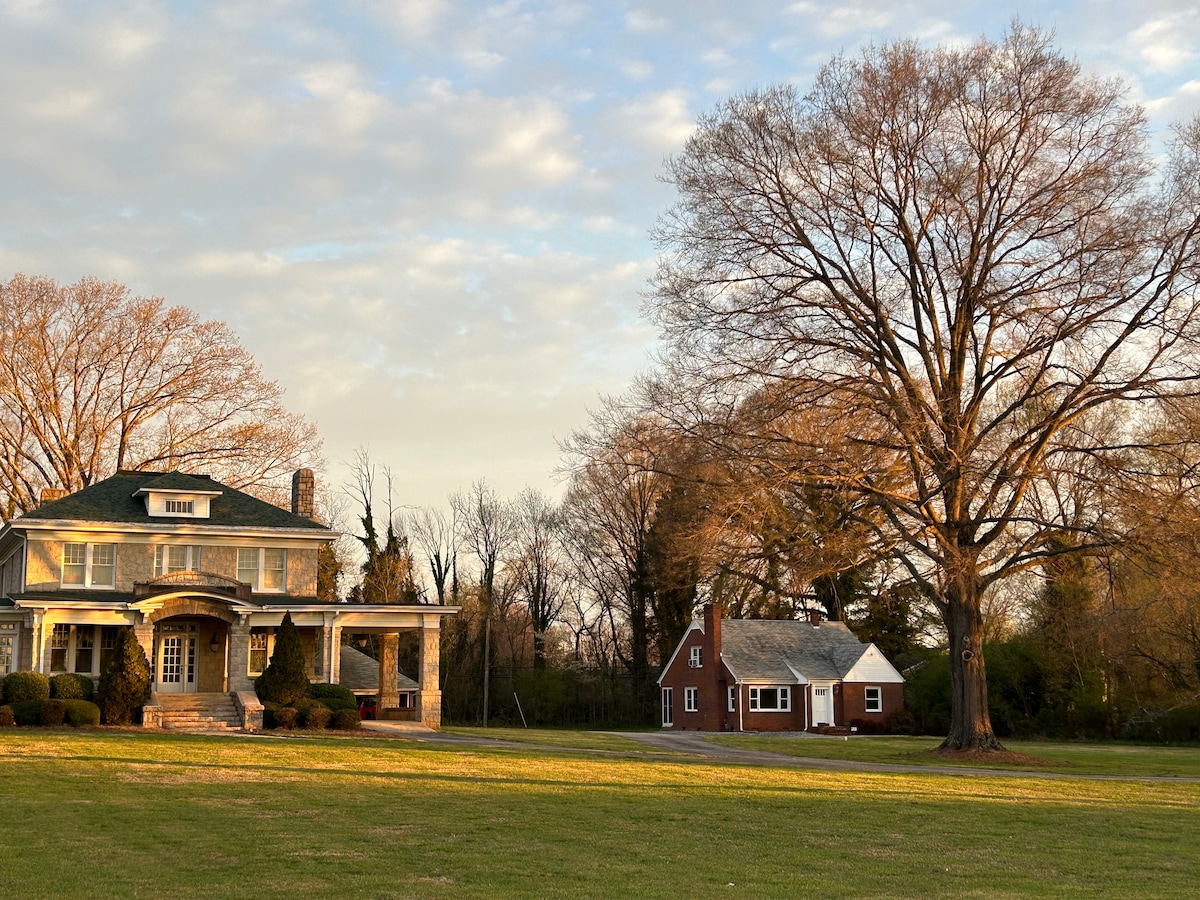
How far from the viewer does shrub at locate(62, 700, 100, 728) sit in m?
31.4

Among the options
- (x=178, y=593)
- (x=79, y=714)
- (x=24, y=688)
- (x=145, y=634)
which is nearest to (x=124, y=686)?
(x=79, y=714)

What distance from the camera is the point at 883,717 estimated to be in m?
56.5

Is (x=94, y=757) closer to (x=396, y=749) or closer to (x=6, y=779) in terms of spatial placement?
(x=6, y=779)

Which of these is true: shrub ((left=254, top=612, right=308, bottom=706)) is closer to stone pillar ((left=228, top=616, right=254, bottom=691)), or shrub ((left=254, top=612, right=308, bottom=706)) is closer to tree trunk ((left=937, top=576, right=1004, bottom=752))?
stone pillar ((left=228, top=616, right=254, bottom=691))

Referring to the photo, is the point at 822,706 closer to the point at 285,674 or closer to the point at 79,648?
the point at 285,674

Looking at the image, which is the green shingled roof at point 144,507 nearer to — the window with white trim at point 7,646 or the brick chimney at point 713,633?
the window with white trim at point 7,646

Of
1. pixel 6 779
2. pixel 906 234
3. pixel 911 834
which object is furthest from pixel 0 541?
pixel 911 834

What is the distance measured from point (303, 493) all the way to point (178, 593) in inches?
365

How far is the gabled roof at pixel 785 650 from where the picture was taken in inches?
2201

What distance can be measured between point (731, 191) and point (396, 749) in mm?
15573

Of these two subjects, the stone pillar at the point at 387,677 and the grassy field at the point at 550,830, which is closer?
the grassy field at the point at 550,830

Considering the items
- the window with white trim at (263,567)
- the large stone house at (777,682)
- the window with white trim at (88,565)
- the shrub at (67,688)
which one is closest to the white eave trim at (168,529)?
the window with white trim at (88,565)

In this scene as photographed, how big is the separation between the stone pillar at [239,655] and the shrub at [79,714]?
556cm

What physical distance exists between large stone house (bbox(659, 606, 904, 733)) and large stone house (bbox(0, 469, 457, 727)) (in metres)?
19.2
